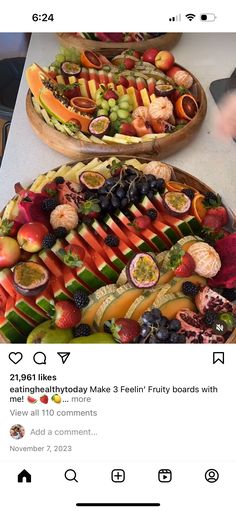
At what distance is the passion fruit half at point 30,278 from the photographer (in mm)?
934

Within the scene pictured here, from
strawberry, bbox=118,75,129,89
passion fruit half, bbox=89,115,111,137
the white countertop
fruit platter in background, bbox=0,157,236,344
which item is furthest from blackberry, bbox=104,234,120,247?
strawberry, bbox=118,75,129,89

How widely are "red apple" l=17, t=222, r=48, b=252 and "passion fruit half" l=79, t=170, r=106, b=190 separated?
6.9 inches

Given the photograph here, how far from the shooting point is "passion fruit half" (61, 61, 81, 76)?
1.50 meters

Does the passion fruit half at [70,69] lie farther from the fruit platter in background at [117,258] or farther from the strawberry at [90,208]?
the strawberry at [90,208]

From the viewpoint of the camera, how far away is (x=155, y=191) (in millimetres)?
1133

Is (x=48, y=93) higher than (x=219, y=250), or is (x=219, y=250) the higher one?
(x=48, y=93)

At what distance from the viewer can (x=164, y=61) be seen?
5.07 ft

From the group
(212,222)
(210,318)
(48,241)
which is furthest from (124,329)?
(212,222)
